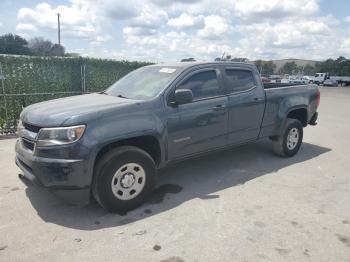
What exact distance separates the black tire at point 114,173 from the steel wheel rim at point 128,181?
0.04m

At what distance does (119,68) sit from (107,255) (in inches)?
397

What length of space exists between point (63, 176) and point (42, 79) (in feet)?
22.1

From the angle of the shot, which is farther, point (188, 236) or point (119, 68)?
point (119, 68)

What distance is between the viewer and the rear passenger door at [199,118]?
4.55m

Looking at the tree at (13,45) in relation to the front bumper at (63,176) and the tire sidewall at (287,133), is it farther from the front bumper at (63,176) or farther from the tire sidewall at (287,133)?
the front bumper at (63,176)

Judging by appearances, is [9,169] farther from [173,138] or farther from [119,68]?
[119,68]

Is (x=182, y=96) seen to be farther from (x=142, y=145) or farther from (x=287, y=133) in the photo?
(x=287, y=133)

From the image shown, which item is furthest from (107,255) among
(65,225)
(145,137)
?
(145,137)

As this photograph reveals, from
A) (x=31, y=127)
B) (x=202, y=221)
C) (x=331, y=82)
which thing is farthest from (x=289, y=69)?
(x=31, y=127)

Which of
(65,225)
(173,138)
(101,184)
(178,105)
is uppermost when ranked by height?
(178,105)

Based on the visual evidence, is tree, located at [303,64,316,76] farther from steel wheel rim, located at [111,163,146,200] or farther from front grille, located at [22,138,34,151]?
front grille, located at [22,138,34,151]

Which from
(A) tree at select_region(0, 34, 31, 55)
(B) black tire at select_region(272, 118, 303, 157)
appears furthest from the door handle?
(A) tree at select_region(0, 34, 31, 55)

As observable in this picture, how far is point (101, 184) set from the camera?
3.87 m

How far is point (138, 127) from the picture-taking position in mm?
4117
